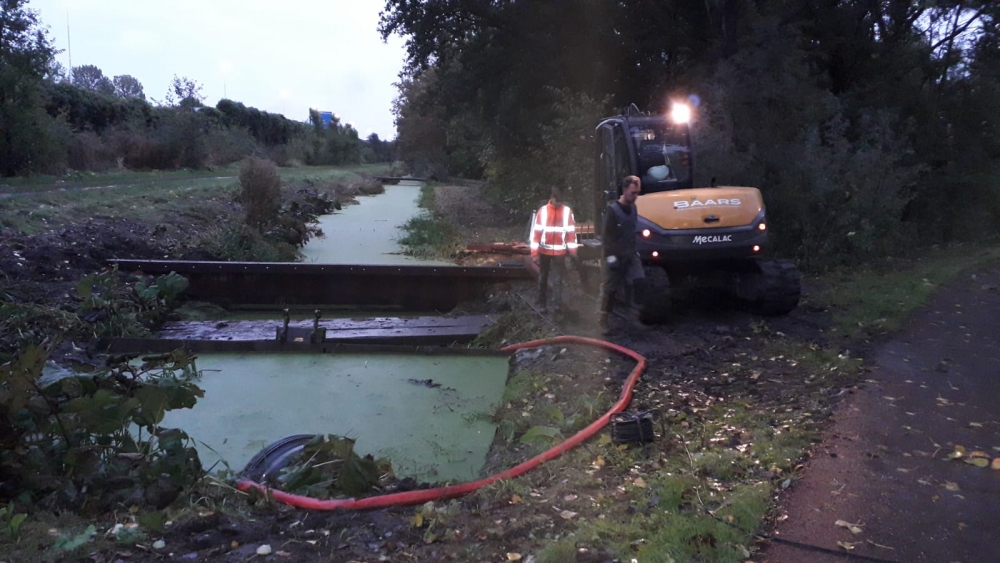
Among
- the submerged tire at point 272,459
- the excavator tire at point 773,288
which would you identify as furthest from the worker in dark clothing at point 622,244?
the submerged tire at point 272,459

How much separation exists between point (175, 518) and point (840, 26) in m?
18.6

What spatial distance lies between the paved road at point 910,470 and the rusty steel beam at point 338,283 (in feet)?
20.0

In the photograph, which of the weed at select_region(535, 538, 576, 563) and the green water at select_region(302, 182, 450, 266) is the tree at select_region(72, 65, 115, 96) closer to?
the green water at select_region(302, 182, 450, 266)

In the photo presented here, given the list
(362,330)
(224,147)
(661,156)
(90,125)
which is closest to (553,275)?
(661,156)

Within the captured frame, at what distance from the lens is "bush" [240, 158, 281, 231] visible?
60.8ft

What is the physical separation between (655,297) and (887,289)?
4.36 m

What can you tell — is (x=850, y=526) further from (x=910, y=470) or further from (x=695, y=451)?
(x=695, y=451)

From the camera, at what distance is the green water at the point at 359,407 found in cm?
641

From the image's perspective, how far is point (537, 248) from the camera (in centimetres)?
988

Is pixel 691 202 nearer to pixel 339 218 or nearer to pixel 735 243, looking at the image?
pixel 735 243

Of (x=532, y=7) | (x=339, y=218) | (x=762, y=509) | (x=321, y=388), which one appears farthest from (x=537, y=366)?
(x=339, y=218)

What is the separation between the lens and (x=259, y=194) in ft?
61.4

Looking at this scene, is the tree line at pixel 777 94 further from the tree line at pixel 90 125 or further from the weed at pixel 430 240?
the tree line at pixel 90 125

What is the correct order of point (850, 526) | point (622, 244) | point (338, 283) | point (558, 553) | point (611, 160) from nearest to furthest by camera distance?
1. point (558, 553)
2. point (850, 526)
3. point (622, 244)
4. point (611, 160)
5. point (338, 283)
